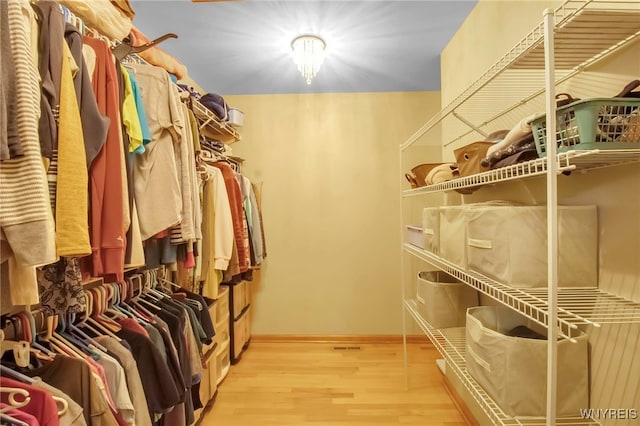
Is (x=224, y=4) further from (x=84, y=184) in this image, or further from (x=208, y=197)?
(x=84, y=184)

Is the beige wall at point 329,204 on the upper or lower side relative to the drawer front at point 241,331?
upper

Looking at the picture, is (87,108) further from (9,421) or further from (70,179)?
(9,421)

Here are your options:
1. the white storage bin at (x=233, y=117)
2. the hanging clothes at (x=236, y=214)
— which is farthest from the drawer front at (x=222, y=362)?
the white storage bin at (x=233, y=117)

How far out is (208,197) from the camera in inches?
74.3

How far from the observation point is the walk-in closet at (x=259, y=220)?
815 mm

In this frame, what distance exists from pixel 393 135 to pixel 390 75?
21.9 inches

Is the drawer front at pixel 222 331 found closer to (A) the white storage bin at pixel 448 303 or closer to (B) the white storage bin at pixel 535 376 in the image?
(A) the white storage bin at pixel 448 303

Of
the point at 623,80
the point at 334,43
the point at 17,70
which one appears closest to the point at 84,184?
the point at 17,70

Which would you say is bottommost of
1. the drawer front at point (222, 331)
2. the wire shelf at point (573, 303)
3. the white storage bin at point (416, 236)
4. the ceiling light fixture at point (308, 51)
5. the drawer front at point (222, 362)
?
the drawer front at point (222, 362)

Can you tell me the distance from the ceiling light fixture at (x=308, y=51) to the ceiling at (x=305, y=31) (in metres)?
0.04

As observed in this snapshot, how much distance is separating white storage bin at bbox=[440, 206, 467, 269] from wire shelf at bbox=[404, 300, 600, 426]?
43 cm

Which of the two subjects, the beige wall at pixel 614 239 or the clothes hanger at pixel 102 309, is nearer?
the beige wall at pixel 614 239

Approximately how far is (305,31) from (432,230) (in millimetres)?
1403

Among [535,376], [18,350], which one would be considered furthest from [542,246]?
[18,350]
